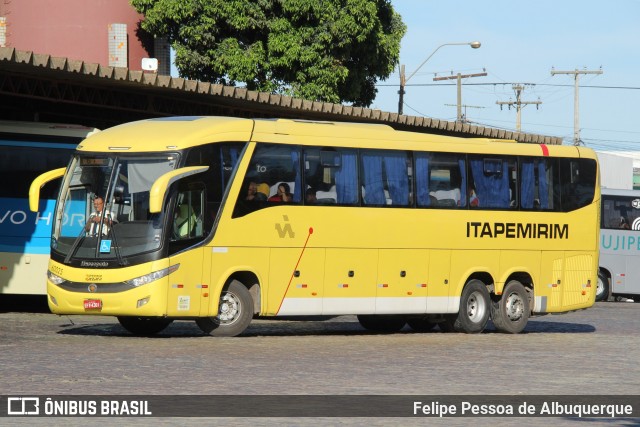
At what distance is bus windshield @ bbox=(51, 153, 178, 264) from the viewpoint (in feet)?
65.2

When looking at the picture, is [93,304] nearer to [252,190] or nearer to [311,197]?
[252,190]

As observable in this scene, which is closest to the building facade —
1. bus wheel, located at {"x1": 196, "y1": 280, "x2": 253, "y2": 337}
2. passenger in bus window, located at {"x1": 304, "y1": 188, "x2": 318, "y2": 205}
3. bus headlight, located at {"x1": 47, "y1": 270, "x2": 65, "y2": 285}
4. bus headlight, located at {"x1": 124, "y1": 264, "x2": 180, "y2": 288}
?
passenger in bus window, located at {"x1": 304, "y1": 188, "x2": 318, "y2": 205}

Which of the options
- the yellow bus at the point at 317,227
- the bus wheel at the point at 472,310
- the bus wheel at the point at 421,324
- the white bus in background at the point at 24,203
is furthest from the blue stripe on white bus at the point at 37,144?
the bus wheel at the point at 472,310

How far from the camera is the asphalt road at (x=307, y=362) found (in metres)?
13.7

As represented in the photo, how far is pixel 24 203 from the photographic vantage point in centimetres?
2575

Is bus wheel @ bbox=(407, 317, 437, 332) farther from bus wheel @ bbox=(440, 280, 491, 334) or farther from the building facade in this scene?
the building facade

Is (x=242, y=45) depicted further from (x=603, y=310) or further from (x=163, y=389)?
(x=163, y=389)

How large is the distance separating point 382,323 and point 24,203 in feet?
23.1

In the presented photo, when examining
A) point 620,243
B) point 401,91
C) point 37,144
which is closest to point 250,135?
point 37,144

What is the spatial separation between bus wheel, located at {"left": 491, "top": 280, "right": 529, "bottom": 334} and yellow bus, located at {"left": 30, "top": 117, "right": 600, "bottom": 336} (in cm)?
3

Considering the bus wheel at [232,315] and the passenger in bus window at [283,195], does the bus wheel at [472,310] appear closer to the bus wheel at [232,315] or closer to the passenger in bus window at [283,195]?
the passenger in bus window at [283,195]

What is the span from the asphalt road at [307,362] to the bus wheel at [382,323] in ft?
0.84

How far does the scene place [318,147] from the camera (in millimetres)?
22141

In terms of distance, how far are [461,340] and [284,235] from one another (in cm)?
341
